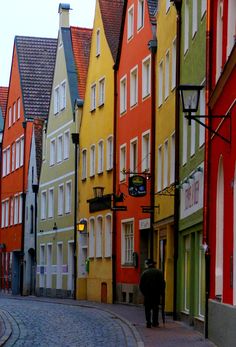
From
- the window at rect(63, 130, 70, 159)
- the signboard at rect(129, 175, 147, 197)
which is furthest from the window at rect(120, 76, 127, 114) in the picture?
the window at rect(63, 130, 70, 159)

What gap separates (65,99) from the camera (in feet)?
156

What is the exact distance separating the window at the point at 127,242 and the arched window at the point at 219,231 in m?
16.9

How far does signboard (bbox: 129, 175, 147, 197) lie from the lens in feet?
102

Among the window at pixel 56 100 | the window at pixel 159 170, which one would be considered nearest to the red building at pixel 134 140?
the window at pixel 159 170

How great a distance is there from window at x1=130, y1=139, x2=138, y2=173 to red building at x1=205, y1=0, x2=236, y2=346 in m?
15.4

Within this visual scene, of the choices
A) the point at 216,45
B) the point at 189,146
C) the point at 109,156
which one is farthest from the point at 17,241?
the point at 216,45

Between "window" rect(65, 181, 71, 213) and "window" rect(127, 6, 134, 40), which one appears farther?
"window" rect(65, 181, 71, 213)

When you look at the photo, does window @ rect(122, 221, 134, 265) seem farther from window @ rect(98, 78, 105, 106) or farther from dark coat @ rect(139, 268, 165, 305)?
dark coat @ rect(139, 268, 165, 305)

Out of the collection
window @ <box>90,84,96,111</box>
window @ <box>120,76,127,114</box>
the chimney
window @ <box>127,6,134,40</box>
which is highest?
the chimney

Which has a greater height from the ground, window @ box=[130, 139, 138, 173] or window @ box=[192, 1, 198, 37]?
window @ box=[192, 1, 198, 37]

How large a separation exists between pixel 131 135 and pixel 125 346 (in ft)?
59.3

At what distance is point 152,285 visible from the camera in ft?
74.2

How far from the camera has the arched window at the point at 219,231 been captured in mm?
18500

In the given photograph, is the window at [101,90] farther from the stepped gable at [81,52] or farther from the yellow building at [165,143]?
the yellow building at [165,143]
